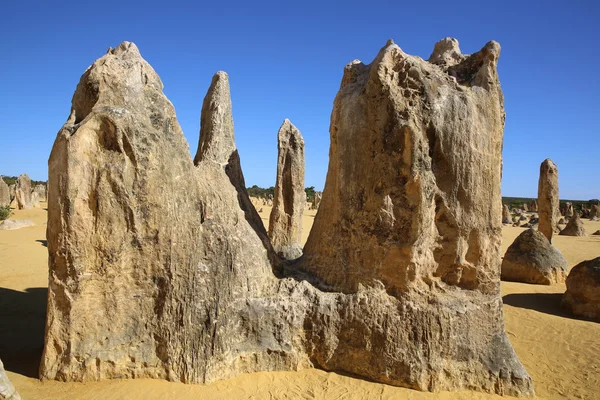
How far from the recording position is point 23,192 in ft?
74.0

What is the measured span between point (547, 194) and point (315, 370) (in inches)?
507

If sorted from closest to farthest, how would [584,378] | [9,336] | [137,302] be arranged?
[137,302] → [584,378] → [9,336]

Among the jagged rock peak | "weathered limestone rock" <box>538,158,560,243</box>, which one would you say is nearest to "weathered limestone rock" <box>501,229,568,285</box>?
"weathered limestone rock" <box>538,158,560,243</box>

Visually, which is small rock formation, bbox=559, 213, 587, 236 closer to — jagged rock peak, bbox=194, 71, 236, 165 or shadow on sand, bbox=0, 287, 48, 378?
jagged rock peak, bbox=194, 71, 236, 165

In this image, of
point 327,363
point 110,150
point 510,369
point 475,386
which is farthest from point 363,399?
point 110,150

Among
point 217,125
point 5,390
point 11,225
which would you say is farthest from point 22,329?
point 11,225

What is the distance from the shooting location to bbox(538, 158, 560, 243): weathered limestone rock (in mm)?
13453

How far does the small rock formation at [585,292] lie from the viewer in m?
7.28

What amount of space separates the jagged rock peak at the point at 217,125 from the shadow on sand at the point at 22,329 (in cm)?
293

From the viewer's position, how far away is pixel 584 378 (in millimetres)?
5004

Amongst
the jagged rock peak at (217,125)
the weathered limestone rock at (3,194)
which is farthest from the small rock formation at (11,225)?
the jagged rock peak at (217,125)

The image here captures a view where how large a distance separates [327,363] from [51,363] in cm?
281

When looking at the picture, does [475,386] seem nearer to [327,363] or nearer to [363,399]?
[363,399]

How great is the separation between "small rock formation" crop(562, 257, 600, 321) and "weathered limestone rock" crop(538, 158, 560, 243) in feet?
20.7
